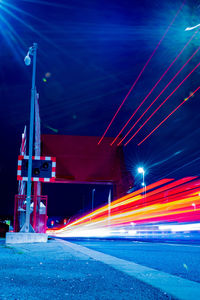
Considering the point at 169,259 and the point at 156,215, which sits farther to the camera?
the point at 156,215

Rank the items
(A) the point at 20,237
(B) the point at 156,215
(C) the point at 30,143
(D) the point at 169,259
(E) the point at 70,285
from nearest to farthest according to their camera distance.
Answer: (E) the point at 70,285, (D) the point at 169,259, (A) the point at 20,237, (C) the point at 30,143, (B) the point at 156,215

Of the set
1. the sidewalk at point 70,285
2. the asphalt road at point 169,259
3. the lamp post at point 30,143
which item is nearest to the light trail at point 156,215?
the lamp post at point 30,143

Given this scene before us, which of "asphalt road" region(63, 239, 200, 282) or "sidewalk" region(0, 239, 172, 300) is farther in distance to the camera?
"asphalt road" region(63, 239, 200, 282)

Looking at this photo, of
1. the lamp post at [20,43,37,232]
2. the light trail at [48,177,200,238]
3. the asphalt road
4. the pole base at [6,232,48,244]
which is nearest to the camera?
the asphalt road

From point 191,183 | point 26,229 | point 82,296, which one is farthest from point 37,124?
point 191,183

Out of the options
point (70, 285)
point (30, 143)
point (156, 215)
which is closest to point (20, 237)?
point (30, 143)

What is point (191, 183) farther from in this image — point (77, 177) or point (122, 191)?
point (77, 177)

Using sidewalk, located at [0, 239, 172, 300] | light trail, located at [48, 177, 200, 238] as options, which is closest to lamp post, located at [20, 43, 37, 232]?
sidewalk, located at [0, 239, 172, 300]

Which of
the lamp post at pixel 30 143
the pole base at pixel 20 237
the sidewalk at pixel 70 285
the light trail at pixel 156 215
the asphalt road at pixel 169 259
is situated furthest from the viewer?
the light trail at pixel 156 215

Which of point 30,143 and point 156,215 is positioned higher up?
point 30,143

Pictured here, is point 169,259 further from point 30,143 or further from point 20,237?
point 30,143


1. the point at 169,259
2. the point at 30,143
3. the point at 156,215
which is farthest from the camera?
the point at 156,215

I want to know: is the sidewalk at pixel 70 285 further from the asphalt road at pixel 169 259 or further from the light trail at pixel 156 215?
the light trail at pixel 156 215

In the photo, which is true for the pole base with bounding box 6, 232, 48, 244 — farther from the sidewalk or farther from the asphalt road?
the sidewalk
